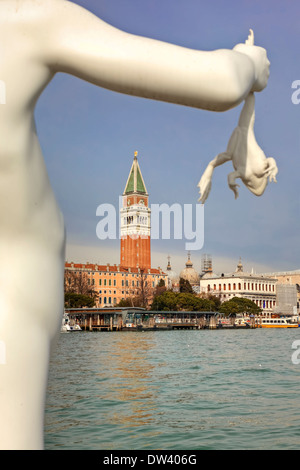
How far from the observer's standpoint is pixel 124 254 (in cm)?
14212

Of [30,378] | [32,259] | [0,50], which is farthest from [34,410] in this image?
[0,50]

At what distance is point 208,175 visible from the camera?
1.54 m

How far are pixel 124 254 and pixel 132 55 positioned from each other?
141m

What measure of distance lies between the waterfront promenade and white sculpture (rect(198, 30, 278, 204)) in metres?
73.5

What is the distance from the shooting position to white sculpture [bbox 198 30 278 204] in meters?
1.53

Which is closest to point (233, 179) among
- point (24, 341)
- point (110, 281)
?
point (24, 341)

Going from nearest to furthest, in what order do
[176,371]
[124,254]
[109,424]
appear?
[109,424] < [176,371] < [124,254]

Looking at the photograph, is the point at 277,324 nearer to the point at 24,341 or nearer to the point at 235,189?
the point at 235,189

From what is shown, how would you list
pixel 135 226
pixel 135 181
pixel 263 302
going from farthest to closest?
pixel 135 181, pixel 135 226, pixel 263 302

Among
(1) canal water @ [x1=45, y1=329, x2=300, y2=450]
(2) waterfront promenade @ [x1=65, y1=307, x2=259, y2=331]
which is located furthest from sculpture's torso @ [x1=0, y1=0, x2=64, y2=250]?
(2) waterfront promenade @ [x1=65, y1=307, x2=259, y2=331]

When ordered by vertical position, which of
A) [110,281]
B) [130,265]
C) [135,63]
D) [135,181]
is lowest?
[135,63]

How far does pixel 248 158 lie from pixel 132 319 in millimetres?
79225

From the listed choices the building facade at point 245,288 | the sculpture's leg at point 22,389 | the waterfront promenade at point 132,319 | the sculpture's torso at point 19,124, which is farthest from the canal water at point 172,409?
the building facade at point 245,288

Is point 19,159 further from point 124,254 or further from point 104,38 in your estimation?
point 124,254
